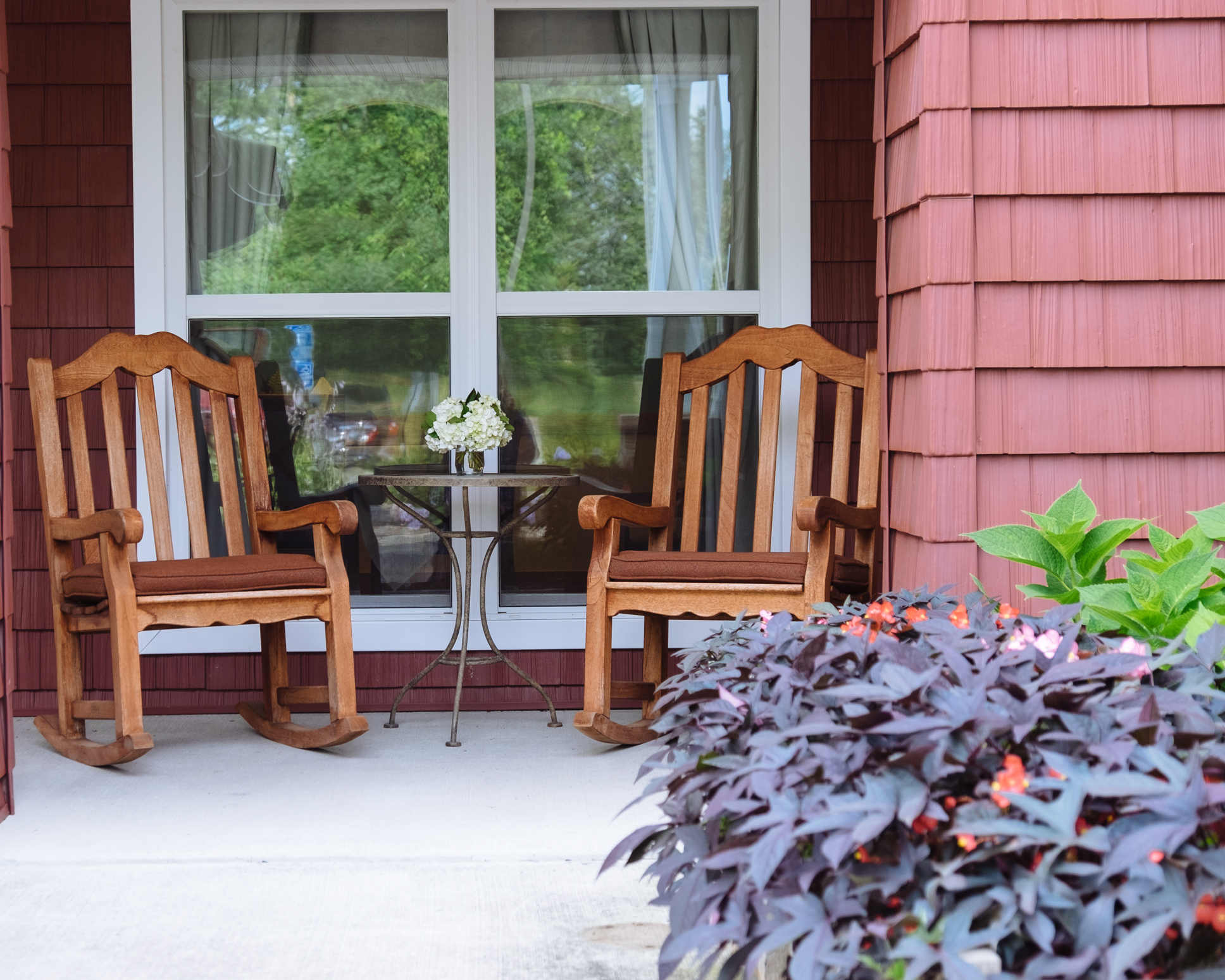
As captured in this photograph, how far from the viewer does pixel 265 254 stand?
3.35 meters

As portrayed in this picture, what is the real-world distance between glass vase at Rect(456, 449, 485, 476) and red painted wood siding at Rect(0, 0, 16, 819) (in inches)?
42.6

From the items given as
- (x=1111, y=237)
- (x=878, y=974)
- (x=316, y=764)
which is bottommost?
(x=316, y=764)

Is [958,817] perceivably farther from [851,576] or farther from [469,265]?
[469,265]

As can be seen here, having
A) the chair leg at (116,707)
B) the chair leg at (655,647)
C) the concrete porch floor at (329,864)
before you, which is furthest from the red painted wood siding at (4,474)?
the chair leg at (655,647)

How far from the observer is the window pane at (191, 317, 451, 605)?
3.33m

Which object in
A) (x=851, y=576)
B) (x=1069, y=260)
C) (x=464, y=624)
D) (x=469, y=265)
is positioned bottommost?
(x=464, y=624)

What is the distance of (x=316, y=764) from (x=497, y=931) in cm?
113

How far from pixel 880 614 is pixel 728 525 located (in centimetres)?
169

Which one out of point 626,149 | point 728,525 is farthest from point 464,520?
point 626,149

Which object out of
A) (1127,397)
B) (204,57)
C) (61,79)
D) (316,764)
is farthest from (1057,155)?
(61,79)

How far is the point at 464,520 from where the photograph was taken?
3.18 meters

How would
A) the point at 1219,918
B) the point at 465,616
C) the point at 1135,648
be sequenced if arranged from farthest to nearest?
the point at 465,616 → the point at 1135,648 → the point at 1219,918

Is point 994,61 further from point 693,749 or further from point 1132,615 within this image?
point 693,749

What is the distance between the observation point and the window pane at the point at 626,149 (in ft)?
11.0
